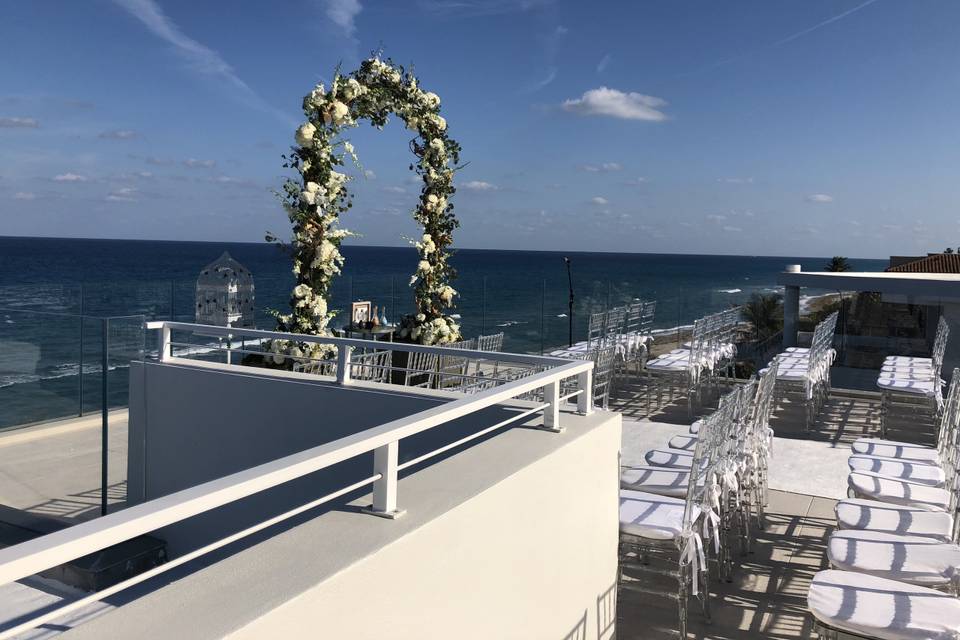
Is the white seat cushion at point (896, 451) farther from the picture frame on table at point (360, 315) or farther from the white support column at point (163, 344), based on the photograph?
the picture frame on table at point (360, 315)

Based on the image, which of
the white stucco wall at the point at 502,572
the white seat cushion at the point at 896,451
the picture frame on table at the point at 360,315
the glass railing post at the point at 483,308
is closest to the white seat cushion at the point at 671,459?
the white stucco wall at the point at 502,572

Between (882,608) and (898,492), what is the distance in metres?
1.47

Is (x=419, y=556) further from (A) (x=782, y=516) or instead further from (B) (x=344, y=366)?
(A) (x=782, y=516)

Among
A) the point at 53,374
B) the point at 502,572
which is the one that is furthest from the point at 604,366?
the point at 502,572

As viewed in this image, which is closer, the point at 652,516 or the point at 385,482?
the point at 385,482

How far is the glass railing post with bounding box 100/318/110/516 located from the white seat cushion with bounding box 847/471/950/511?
203 inches

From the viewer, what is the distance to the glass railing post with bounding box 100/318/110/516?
218 inches

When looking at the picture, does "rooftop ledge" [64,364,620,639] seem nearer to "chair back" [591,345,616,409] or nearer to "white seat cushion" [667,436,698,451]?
"white seat cushion" [667,436,698,451]

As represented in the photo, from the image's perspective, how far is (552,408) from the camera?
3.43 metres

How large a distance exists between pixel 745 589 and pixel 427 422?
2618 mm

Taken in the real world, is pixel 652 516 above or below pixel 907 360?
below

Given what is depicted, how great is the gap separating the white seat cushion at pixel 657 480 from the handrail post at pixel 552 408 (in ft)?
3.20

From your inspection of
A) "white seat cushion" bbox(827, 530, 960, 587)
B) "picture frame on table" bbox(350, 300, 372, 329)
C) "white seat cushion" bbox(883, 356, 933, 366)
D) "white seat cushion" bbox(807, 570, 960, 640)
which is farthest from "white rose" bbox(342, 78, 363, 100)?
"white seat cushion" bbox(883, 356, 933, 366)

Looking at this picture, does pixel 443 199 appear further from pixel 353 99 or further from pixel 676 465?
pixel 676 465
